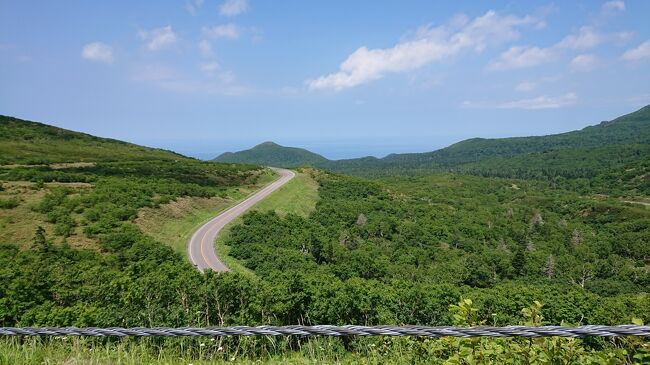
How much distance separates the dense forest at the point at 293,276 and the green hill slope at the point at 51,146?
364 cm

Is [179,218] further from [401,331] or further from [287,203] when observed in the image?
[401,331]

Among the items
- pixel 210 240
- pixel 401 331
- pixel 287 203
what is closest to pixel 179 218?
pixel 210 240

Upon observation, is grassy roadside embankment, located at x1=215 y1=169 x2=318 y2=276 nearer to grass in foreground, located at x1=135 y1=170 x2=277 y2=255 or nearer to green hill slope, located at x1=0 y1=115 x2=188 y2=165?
grass in foreground, located at x1=135 y1=170 x2=277 y2=255

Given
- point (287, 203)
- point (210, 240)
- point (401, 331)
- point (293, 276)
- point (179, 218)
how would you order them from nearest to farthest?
point (401, 331) → point (293, 276) → point (210, 240) → point (179, 218) → point (287, 203)

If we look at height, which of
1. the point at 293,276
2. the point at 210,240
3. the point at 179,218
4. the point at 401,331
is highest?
the point at 401,331

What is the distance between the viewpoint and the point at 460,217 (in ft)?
397

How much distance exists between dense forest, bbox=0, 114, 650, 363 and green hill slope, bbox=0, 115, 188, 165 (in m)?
3.64

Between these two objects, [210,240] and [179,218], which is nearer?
[210,240]

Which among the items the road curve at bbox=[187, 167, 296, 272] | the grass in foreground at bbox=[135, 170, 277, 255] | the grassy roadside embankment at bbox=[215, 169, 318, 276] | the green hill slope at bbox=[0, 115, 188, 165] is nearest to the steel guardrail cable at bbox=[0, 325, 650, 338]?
the road curve at bbox=[187, 167, 296, 272]

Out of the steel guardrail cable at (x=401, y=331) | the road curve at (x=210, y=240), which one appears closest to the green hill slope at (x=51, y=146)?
the road curve at (x=210, y=240)

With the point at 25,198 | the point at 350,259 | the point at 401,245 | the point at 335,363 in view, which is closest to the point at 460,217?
the point at 401,245

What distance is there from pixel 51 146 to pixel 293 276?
110m

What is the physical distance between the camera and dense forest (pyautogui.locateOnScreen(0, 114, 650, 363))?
217 inches

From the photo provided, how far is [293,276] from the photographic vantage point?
113 feet
